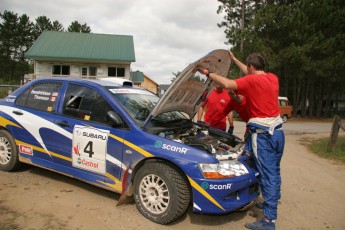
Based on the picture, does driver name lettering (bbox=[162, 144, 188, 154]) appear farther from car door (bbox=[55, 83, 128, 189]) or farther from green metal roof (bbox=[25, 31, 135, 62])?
green metal roof (bbox=[25, 31, 135, 62])

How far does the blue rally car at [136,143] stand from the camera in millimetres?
3592

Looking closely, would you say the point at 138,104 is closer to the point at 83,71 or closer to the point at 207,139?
the point at 207,139

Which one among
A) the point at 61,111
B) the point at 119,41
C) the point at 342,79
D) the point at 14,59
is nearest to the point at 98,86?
the point at 61,111

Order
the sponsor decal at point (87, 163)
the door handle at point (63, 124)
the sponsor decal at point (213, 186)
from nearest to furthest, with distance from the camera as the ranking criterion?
the sponsor decal at point (213, 186)
the sponsor decal at point (87, 163)
the door handle at point (63, 124)

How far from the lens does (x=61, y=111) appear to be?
4.62m

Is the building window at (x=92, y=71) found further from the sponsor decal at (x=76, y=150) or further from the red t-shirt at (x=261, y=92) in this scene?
the red t-shirt at (x=261, y=92)

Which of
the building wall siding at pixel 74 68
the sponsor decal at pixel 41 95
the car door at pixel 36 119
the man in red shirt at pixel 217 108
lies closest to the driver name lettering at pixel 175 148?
the car door at pixel 36 119

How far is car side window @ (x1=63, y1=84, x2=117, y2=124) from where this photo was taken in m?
4.30

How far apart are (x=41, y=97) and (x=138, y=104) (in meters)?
1.63

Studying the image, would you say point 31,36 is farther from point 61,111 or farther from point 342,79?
point 61,111

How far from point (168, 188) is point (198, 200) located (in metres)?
0.37

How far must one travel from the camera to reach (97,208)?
13.5ft

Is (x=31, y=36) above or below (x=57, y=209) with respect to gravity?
above

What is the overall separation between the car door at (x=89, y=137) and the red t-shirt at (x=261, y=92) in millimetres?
1605
